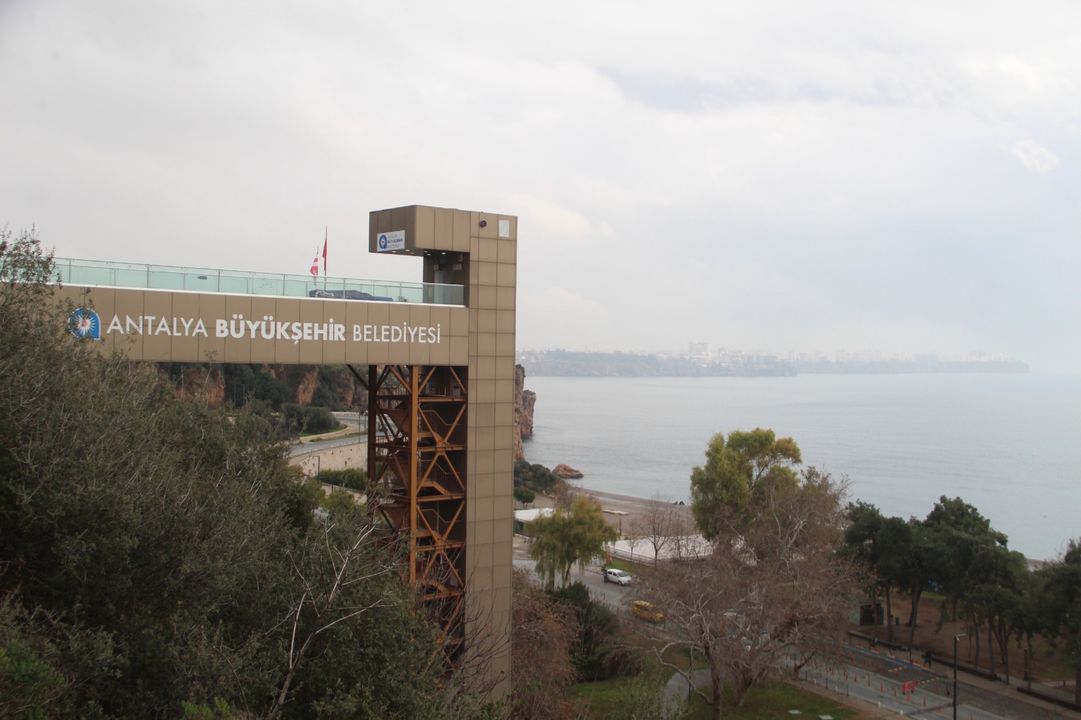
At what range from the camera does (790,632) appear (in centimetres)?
2438

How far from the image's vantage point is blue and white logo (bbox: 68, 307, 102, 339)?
1314 centimetres

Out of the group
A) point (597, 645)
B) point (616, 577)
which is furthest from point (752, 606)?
point (616, 577)

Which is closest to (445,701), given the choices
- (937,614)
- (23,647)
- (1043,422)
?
(23,647)

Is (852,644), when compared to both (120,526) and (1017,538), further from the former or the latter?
(1017,538)

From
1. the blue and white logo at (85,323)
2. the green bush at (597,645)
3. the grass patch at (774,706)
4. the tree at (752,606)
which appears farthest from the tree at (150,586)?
the green bush at (597,645)

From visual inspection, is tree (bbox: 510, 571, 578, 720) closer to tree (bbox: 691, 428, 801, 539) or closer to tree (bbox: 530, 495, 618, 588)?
tree (bbox: 530, 495, 618, 588)

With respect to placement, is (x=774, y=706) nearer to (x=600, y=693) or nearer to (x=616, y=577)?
(x=600, y=693)

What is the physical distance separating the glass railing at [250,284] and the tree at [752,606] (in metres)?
10.2

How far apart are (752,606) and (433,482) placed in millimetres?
10138

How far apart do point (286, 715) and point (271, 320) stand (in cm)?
775

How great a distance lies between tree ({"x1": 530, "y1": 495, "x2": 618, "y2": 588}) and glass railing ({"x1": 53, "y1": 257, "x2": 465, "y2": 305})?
20137 millimetres

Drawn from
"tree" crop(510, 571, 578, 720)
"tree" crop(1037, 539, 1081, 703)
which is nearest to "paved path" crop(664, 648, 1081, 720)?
"tree" crop(1037, 539, 1081, 703)

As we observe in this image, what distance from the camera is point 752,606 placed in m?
23.1

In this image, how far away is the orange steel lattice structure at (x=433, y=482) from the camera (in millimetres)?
17000
